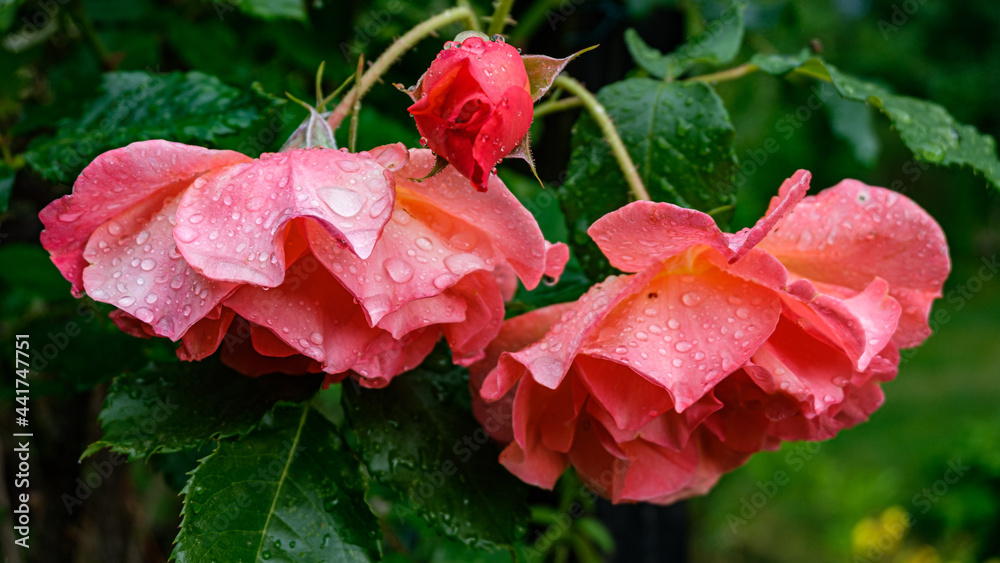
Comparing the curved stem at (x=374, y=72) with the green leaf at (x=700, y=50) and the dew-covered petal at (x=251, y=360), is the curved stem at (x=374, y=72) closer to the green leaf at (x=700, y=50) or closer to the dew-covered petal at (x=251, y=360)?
the dew-covered petal at (x=251, y=360)

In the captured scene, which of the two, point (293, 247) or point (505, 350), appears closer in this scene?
point (293, 247)

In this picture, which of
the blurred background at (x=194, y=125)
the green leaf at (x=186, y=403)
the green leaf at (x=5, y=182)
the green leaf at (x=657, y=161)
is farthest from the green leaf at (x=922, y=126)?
the green leaf at (x=5, y=182)

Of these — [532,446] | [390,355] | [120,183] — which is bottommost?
[532,446]

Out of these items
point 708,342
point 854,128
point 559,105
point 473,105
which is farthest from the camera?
point 854,128

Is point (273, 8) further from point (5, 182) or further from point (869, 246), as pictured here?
point (869, 246)

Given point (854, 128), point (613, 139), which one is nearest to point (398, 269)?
point (613, 139)
